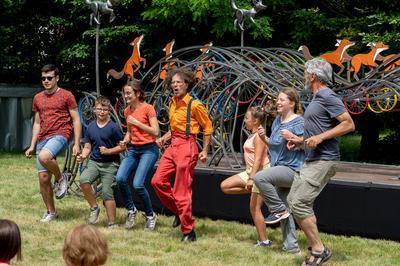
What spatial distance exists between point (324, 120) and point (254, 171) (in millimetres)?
1189

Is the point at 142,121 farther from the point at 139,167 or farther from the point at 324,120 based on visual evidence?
the point at 324,120

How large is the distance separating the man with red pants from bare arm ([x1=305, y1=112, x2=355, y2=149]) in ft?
4.67

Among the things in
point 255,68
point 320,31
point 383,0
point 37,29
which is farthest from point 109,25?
point 255,68

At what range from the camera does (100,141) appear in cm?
776

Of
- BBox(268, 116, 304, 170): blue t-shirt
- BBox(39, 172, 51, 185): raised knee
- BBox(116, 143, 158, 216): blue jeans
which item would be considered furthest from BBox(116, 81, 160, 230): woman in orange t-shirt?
BBox(268, 116, 304, 170): blue t-shirt

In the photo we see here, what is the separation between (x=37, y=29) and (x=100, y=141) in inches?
493

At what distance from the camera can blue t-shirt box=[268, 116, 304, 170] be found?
20.9 feet

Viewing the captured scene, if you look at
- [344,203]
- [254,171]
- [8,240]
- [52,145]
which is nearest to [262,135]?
[254,171]

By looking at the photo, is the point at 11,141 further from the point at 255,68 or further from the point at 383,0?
the point at 255,68

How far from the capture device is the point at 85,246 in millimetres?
3404

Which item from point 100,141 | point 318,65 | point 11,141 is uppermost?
point 318,65

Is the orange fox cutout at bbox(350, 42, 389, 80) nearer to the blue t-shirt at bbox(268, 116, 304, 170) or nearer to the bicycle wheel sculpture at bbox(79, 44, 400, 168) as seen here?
the bicycle wheel sculpture at bbox(79, 44, 400, 168)

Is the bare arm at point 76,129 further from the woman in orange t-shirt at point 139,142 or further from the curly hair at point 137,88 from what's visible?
the curly hair at point 137,88

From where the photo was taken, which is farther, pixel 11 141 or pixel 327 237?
pixel 11 141
